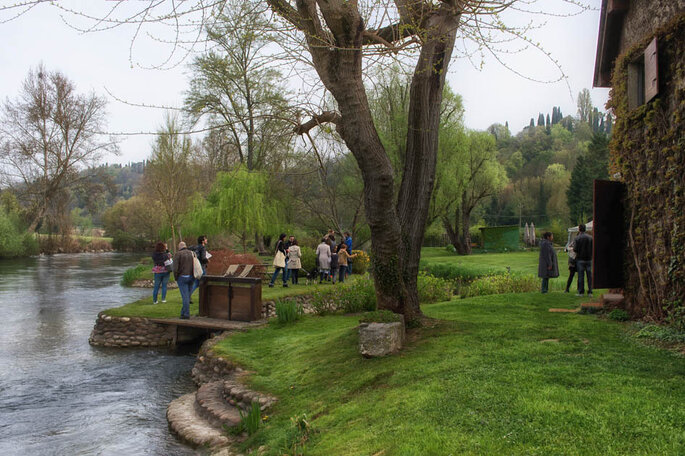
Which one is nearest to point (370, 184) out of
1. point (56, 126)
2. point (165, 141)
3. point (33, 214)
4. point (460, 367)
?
point (460, 367)

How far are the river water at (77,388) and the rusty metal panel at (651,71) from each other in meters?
8.69

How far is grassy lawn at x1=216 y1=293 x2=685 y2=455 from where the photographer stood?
12.8 feet

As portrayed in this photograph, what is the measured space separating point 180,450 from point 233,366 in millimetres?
2427

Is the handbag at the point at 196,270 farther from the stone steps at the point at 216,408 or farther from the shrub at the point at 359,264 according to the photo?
the shrub at the point at 359,264

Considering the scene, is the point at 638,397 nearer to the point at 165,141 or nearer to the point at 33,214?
the point at 165,141

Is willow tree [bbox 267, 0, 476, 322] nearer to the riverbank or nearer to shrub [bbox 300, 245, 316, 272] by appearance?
the riverbank

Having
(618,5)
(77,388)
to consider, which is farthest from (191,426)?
(618,5)

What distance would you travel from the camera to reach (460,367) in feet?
19.2

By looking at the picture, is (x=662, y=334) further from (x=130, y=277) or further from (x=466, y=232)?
(x=466, y=232)

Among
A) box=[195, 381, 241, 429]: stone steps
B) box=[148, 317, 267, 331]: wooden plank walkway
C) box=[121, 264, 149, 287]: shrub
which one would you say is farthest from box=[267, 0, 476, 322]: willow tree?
box=[121, 264, 149, 287]: shrub

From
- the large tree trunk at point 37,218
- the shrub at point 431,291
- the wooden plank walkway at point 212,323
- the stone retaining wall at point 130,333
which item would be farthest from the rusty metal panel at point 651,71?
the large tree trunk at point 37,218

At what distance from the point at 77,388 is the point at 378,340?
6725 millimetres

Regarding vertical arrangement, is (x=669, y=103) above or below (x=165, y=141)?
below

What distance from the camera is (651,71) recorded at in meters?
8.14
